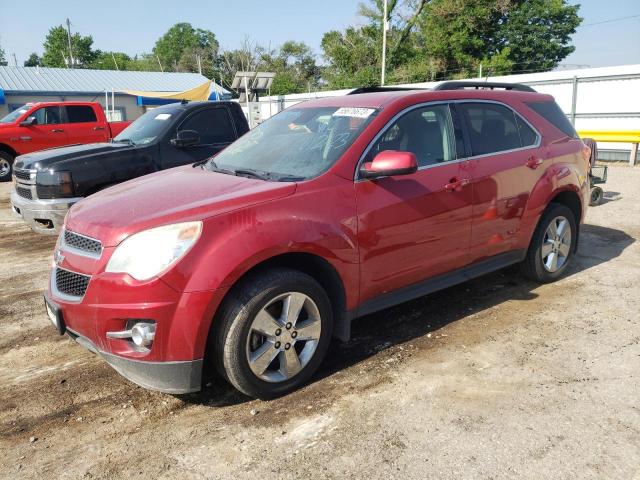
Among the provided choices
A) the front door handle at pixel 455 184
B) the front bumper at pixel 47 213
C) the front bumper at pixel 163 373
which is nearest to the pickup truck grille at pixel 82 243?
the front bumper at pixel 163 373

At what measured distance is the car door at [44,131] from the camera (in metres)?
14.0

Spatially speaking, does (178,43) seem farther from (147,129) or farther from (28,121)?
(147,129)

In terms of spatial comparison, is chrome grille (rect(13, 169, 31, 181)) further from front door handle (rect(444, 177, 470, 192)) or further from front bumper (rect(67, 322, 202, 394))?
front door handle (rect(444, 177, 470, 192))

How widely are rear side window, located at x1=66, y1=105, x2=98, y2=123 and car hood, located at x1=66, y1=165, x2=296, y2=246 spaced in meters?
12.0

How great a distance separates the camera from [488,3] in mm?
34688

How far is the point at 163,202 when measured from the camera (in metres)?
3.08

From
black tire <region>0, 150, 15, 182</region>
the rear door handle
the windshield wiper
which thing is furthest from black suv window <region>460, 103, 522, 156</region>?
black tire <region>0, 150, 15, 182</region>

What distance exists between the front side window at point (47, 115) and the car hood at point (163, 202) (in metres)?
12.2

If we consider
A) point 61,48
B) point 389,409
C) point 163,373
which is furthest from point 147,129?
point 61,48

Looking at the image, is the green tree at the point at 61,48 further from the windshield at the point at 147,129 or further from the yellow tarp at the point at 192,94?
the windshield at the point at 147,129

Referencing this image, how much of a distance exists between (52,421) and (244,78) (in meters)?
13.7

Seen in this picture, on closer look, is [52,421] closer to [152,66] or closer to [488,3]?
[488,3]

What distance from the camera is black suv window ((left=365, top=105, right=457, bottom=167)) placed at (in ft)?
12.0

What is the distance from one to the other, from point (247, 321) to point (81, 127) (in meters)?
13.2
